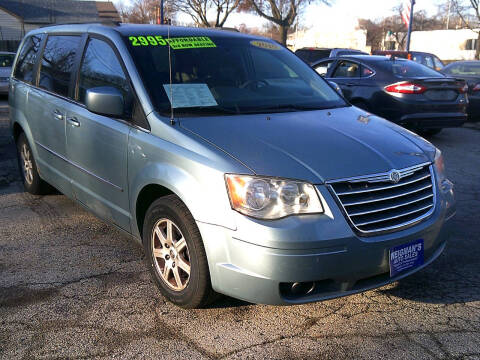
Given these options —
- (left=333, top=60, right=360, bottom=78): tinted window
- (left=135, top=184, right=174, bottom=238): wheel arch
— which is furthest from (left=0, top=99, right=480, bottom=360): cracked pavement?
(left=333, top=60, right=360, bottom=78): tinted window

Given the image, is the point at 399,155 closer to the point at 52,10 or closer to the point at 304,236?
the point at 304,236

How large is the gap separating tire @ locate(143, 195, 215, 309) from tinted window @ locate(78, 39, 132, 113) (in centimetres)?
94

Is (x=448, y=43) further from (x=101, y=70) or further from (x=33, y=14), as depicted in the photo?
(x=101, y=70)

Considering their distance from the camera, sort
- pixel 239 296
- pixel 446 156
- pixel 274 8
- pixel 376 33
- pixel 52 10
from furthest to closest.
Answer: pixel 376 33
pixel 52 10
pixel 274 8
pixel 446 156
pixel 239 296

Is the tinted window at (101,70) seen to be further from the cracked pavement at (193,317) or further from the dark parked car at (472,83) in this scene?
the dark parked car at (472,83)

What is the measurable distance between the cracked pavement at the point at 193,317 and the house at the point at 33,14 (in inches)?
1642

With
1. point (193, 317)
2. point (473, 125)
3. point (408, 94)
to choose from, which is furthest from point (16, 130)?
point (473, 125)

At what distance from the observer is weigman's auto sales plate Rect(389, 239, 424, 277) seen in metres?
2.92

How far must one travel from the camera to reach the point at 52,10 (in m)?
48.9

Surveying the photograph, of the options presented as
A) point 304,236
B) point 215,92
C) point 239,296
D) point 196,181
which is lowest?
point 239,296

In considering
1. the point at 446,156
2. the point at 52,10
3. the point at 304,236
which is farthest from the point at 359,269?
the point at 52,10

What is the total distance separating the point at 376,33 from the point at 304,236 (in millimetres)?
69689

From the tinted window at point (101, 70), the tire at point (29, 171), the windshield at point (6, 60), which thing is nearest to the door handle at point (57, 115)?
the tinted window at point (101, 70)

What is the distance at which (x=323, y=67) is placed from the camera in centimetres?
1053
